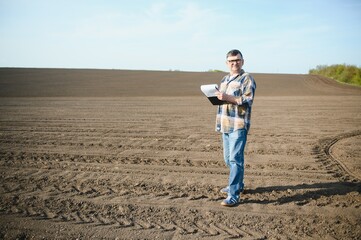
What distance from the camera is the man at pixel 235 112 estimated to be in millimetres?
3674

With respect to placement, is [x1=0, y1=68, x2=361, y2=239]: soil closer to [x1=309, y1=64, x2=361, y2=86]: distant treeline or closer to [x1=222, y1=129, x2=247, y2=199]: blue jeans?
[x1=222, y1=129, x2=247, y2=199]: blue jeans

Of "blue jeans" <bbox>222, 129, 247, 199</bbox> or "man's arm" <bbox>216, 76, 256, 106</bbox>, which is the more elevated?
"man's arm" <bbox>216, 76, 256, 106</bbox>

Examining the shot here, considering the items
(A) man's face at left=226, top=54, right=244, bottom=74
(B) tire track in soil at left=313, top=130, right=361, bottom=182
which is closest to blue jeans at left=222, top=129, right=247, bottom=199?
(A) man's face at left=226, top=54, right=244, bottom=74

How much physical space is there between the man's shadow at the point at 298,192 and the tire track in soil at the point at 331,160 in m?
0.33

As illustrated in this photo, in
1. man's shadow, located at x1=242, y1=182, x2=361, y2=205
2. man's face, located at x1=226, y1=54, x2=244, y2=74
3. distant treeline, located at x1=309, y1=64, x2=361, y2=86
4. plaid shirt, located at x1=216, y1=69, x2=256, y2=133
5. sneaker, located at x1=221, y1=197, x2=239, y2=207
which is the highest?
distant treeline, located at x1=309, y1=64, x2=361, y2=86

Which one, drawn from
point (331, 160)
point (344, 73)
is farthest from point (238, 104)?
point (344, 73)

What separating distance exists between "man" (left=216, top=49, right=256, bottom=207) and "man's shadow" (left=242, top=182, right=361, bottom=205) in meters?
0.44

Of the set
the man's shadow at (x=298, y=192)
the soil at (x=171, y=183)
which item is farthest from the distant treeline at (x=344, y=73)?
the man's shadow at (x=298, y=192)

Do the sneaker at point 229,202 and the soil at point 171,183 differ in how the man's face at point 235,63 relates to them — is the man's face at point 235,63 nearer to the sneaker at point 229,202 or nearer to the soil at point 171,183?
the sneaker at point 229,202

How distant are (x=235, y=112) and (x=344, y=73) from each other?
128 ft

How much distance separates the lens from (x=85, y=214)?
378 cm

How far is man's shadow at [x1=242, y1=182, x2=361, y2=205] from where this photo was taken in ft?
13.6

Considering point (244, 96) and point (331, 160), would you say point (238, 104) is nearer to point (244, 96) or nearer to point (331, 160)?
point (244, 96)

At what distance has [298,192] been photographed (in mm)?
4398
